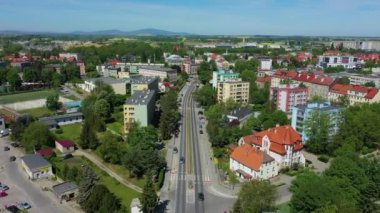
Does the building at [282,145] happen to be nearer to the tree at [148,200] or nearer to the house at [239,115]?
the house at [239,115]

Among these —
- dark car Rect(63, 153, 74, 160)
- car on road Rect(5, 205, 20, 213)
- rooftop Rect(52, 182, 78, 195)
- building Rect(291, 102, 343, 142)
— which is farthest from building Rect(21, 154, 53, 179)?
building Rect(291, 102, 343, 142)

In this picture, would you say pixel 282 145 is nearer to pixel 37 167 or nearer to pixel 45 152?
pixel 37 167

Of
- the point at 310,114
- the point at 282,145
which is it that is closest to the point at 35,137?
the point at 282,145

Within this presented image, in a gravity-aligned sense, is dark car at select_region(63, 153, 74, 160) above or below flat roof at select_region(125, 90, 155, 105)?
below

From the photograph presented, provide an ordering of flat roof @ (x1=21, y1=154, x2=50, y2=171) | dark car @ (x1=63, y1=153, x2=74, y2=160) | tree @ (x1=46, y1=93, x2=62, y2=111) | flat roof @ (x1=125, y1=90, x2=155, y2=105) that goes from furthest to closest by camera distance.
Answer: tree @ (x1=46, y1=93, x2=62, y2=111) → flat roof @ (x1=125, y1=90, x2=155, y2=105) → dark car @ (x1=63, y1=153, x2=74, y2=160) → flat roof @ (x1=21, y1=154, x2=50, y2=171)

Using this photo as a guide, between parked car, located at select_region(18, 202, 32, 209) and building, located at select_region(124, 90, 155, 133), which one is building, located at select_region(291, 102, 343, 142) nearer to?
building, located at select_region(124, 90, 155, 133)

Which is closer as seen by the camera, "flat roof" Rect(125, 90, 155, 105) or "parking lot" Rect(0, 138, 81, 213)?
"parking lot" Rect(0, 138, 81, 213)
